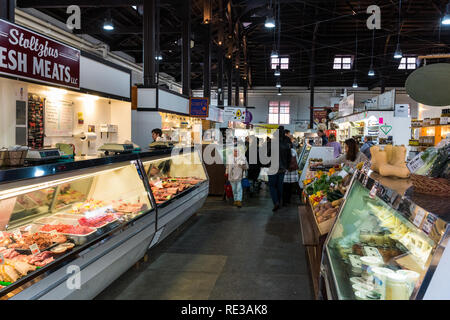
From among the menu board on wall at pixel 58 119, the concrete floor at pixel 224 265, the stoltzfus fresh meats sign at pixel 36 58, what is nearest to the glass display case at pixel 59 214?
the concrete floor at pixel 224 265

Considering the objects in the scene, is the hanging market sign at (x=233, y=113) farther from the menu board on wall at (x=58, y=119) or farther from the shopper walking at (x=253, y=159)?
the menu board on wall at (x=58, y=119)

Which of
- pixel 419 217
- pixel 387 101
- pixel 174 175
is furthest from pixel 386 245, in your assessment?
pixel 387 101

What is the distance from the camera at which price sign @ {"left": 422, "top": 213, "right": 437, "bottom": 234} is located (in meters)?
1.30

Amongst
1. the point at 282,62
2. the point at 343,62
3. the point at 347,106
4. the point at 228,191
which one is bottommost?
the point at 228,191

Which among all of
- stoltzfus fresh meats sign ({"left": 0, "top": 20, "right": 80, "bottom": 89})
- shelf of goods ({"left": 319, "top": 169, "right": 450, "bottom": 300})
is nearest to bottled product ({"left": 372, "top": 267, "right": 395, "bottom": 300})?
shelf of goods ({"left": 319, "top": 169, "right": 450, "bottom": 300})

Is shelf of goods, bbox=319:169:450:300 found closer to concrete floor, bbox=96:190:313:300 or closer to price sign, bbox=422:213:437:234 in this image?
price sign, bbox=422:213:437:234

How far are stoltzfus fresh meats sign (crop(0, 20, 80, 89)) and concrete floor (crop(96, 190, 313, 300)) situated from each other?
11.5 feet

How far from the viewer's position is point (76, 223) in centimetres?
333

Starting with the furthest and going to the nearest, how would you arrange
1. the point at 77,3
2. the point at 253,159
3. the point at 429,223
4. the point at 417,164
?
the point at 77,3
the point at 253,159
the point at 417,164
the point at 429,223

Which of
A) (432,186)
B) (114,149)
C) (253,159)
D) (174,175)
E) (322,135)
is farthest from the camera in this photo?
(322,135)

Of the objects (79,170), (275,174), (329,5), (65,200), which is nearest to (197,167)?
(275,174)

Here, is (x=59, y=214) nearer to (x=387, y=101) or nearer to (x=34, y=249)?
(x=34, y=249)

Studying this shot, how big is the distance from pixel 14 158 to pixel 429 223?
8.61 feet
